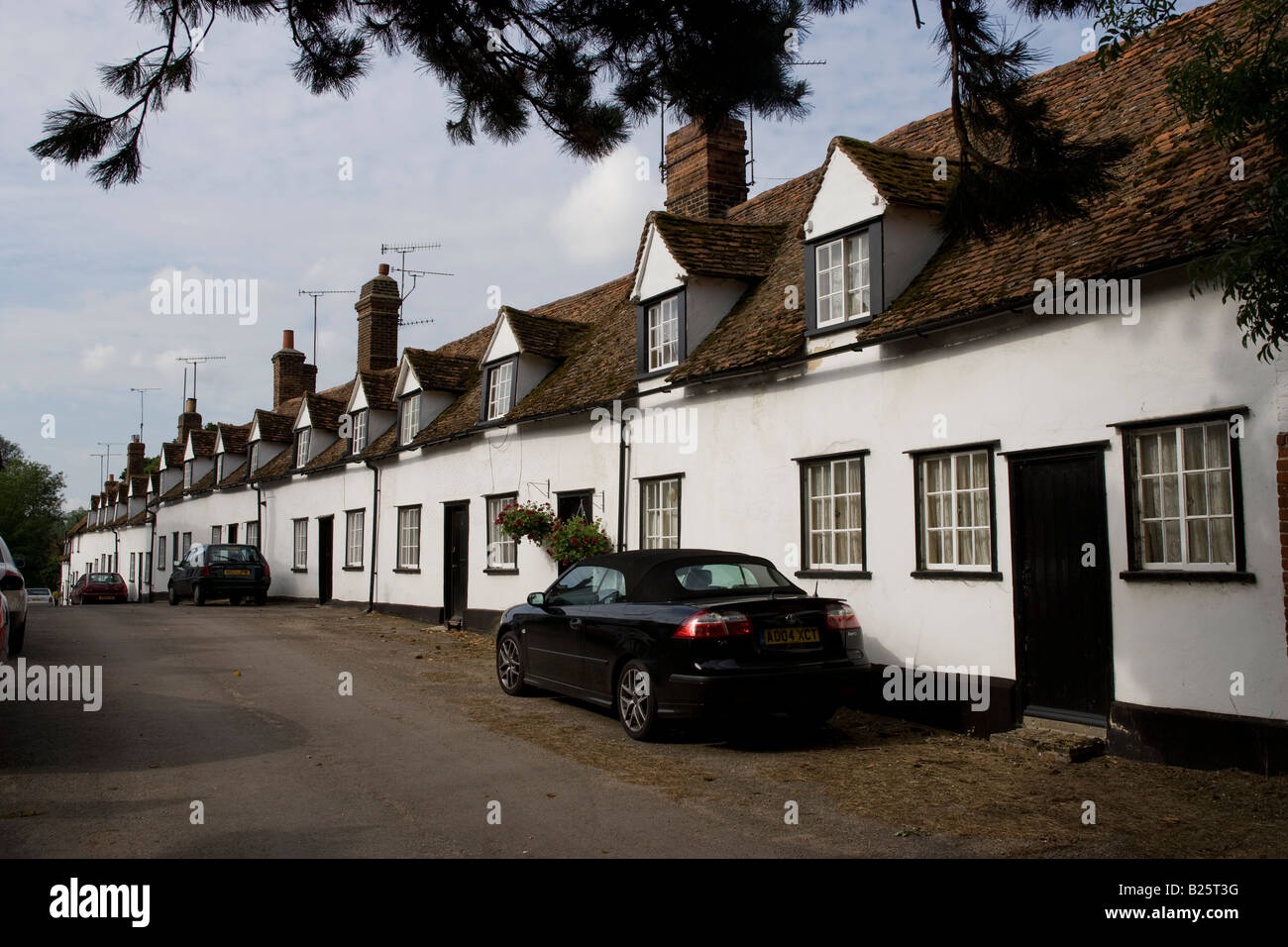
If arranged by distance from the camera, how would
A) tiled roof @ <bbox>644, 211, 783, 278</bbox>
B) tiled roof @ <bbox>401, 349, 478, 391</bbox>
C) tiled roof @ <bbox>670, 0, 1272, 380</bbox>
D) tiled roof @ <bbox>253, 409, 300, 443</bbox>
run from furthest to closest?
tiled roof @ <bbox>253, 409, 300, 443</bbox>, tiled roof @ <bbox>401, 349, 478, 391</bbox>, tiled roof @ <bbox>644, 211, 783, 278</bbox>, tiled roof @ <bbox>670, 0, 1272, 380</bbox>

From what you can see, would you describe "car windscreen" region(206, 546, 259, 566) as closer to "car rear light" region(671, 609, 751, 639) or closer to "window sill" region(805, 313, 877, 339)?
"window sill" region(805, 313, 877, 339)

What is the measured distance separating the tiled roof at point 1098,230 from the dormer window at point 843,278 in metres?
0.44

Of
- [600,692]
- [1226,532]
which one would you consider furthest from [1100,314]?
[600,692]

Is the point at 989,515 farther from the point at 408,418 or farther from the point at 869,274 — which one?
the point at 408,418

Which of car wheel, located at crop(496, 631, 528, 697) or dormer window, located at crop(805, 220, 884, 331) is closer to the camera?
car wheel, located at crop(496, 631, 528, 697)

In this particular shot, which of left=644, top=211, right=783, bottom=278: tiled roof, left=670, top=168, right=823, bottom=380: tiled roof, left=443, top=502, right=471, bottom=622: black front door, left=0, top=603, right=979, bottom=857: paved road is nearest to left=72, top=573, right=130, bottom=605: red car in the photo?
left=443, top=502, right=471, bottom=622: black front door

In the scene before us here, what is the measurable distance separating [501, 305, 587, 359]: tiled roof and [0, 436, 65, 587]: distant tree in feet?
272

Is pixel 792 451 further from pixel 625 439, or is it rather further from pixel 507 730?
pixel 507 730

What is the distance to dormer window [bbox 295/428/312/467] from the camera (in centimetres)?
3066

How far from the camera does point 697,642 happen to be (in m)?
8.40

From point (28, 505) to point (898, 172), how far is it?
102958 millimetres

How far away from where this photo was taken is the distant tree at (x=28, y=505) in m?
90.8

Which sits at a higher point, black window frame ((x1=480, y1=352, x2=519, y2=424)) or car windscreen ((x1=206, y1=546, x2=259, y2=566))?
black window frame ((x1=480, y1=352, x2=519, y2=424))

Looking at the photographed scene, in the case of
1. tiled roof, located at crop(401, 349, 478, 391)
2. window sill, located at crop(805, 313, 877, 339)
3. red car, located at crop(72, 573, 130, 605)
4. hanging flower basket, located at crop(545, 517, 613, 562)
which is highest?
tiled roof, located at crop(401, 349, 478, 391)
